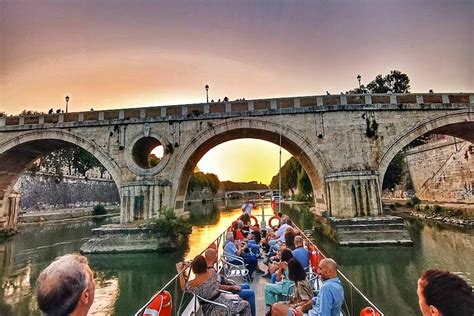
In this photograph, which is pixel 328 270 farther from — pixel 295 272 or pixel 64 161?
pixel 64 161

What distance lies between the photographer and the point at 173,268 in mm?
11062

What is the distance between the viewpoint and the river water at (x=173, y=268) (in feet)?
25.7

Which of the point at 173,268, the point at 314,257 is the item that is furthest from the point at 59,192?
the point at 314,257

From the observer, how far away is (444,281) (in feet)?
5.23

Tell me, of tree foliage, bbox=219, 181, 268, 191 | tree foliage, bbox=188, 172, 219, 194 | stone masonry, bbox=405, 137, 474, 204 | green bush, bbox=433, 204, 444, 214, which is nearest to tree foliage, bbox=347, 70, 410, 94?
stone masonry, bbox=405, 137, 474, 204

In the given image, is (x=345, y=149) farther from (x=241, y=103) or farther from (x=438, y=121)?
(x=241, y=103)

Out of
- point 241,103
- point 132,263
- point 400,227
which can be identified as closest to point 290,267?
point 132,263

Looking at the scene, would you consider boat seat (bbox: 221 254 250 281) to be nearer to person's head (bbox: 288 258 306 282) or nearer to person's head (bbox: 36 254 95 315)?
person's head (bbox: 288 258 306 282)

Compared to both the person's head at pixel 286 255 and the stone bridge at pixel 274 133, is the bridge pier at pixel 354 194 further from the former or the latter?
the person's head at pixel 286 255

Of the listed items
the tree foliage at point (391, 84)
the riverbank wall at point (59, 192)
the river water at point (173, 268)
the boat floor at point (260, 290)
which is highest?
the tree foliage at point (391, 84)

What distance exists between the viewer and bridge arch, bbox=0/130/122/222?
16.2 metres

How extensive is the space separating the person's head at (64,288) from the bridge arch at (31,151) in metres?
14.9

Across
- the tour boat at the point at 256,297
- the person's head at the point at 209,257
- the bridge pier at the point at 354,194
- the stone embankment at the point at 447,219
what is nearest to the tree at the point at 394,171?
the stone embankment at the point at 447,219

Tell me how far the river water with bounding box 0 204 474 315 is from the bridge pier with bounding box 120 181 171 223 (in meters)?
2.30
